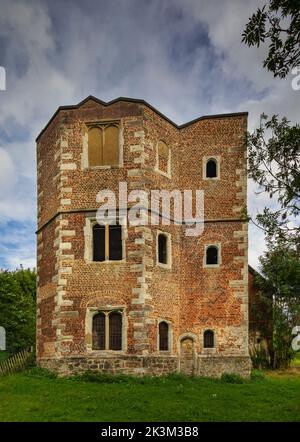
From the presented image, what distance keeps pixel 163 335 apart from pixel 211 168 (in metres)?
8.14

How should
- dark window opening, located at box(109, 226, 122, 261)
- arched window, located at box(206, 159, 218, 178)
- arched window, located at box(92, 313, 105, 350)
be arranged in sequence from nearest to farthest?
arched window, located at box(92, 313, 105, 350) → dark window opening, located at box(109, 226, 122, 261) → arched window, located at box(206, 159, 218, 178)

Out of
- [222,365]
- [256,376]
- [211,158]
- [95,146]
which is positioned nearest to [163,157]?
[211,158]

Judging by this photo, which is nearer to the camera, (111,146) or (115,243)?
(115,243)

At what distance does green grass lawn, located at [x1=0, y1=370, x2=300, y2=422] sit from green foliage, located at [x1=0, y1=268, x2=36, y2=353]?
60.0 ft

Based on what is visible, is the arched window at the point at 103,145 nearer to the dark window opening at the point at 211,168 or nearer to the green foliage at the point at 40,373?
the dark window opening at the point at 211,168

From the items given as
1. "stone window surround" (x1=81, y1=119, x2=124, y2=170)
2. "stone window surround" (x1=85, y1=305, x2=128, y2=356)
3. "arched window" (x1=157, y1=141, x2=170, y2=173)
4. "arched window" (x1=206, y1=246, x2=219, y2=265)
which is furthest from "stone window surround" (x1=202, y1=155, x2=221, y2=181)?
"stone window surround" (x1=85, y1=305, x2=128, y2=356)

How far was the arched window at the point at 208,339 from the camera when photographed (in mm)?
21328

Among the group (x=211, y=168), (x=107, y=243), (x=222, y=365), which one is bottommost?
(x=222, y=365)

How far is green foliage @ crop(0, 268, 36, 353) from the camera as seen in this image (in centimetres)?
3762

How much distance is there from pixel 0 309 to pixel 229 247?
23070mm

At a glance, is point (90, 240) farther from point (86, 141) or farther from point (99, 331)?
point (86, 141)

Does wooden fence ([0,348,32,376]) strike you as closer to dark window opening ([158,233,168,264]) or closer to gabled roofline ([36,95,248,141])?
dark window opening ([158,233,168,264])

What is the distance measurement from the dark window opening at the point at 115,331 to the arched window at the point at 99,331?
0.32m

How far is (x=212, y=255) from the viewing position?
22344mm
